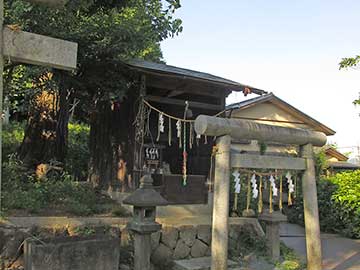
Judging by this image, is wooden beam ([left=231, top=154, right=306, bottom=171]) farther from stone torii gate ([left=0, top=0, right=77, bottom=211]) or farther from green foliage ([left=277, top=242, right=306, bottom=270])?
stone torii gate ([left=0, top=0, right=77, bottom=211])

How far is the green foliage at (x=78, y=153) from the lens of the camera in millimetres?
15438

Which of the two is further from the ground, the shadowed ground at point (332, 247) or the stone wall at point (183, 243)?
the stone wall at point (183, 243)

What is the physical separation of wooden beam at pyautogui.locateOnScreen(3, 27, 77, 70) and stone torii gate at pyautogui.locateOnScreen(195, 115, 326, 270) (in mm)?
2635

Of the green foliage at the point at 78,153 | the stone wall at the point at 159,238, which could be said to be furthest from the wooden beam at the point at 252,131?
the green foliage at the point at 78,153

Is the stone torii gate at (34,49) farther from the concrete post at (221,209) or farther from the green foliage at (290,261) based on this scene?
the green foliage at (290,261)

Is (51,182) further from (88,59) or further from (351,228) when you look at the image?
(351,228)

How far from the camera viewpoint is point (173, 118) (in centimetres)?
994

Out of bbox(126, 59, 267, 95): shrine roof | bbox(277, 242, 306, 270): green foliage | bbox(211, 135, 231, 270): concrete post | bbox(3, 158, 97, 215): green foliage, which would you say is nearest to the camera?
bbox(211, 135, 231, 270): concrete post

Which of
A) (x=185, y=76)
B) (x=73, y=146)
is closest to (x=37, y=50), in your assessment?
(x=185, y=76)

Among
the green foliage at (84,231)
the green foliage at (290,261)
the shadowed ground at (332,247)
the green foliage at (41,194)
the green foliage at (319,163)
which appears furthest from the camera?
the green foliage at (319,163)

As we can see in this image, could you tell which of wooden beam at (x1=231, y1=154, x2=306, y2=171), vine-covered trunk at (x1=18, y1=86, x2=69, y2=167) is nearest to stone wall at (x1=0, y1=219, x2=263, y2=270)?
wooden beam at (x1=231, y1=154, x2=306, y2=171)

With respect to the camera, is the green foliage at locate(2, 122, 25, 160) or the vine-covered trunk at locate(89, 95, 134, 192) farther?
the green foliage at locate(2, 122, 25, 160)

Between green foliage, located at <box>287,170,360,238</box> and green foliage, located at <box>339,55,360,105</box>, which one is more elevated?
green foliage, located at <box>339,55,360,105</box>

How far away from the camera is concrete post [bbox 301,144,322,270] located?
24.9ft
